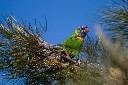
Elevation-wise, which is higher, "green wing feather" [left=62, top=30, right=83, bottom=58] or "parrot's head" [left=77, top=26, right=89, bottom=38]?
"parrot's head" [left=77, top=26, right=89, bottom=38]

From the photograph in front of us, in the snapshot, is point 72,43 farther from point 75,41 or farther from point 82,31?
point 82,31

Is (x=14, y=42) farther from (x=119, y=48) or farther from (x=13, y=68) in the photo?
(x=119, y=48)

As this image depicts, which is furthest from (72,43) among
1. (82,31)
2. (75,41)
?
(82,31)

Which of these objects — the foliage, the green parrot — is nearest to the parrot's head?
the green parrot

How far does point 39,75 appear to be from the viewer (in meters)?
2.38

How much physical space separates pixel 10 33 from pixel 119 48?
1702 millimetres

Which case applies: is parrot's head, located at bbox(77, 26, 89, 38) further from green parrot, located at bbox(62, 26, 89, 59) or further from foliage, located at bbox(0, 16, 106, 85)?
foliage, located at bbox(0, 16, 106, 85)

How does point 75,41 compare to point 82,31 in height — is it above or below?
below

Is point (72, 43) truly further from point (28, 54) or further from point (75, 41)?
point (28, 54)

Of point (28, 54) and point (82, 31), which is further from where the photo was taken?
point (82, 31)

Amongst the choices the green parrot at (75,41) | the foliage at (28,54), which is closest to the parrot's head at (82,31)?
the green parrot at (75,41)

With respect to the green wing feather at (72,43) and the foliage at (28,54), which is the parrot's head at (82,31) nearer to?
the green wing feather at (72,43)

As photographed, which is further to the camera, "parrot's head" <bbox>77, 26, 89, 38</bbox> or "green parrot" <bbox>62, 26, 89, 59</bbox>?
"parrot's head" <bbox>77, 26, 89, 38</bbox>

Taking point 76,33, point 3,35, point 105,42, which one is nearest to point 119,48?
point 105,42
